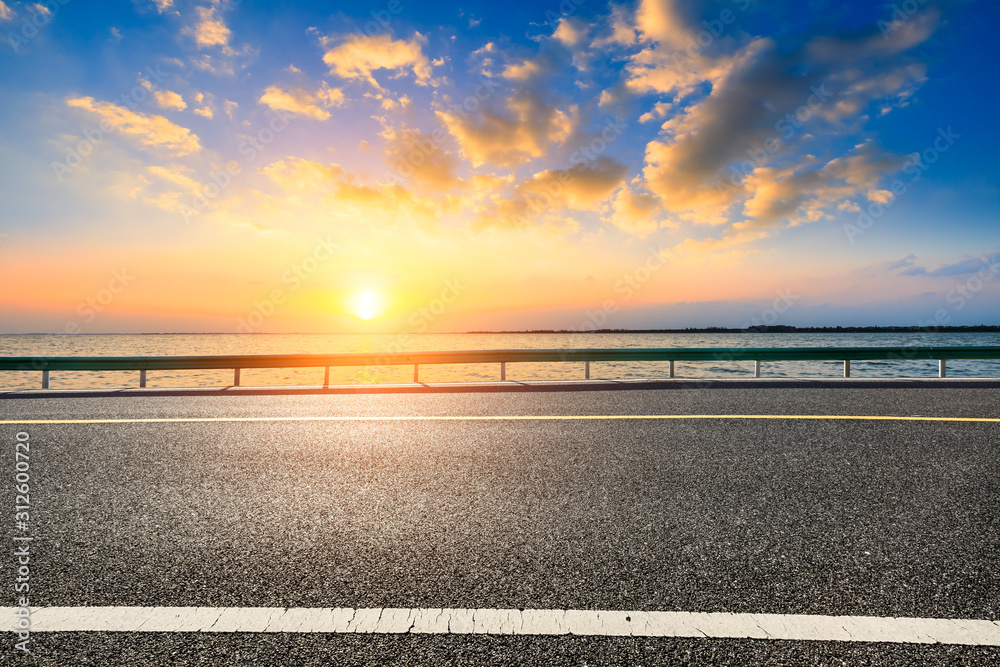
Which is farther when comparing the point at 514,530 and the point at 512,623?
the point at 514,530

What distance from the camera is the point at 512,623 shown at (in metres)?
2.38

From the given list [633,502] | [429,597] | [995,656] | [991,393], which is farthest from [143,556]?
[991,393]

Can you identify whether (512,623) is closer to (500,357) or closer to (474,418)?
(474,418)

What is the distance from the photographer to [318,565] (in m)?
2.96

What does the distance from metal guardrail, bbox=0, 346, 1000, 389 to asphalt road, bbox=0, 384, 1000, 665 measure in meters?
5.80

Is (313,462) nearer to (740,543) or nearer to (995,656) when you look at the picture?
(740,543)

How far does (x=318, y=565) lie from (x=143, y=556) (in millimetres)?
1077

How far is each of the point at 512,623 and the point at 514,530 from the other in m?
1.06

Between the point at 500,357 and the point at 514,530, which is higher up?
the point at 500,357

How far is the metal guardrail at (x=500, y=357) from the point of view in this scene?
1210 centimetres

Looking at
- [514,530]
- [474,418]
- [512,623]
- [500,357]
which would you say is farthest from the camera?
[500,357]

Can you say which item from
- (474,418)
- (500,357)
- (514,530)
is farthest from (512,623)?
(500,357)

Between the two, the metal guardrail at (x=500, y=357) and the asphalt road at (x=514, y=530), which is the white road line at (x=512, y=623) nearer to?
the asphalt road at (x=514, y=530)

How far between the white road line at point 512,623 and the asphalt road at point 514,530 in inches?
2.5
